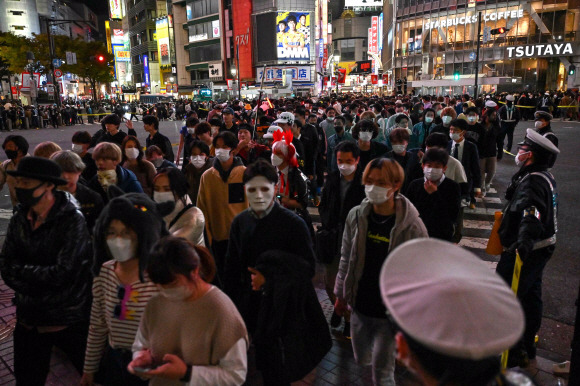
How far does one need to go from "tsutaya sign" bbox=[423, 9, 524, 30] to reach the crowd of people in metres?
53.5

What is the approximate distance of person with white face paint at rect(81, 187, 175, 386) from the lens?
2590mm

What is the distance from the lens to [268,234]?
3.35 m

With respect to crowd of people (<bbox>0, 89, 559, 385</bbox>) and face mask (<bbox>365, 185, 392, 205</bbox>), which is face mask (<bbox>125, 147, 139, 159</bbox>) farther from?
face mask (<bbox>365, 185, 392, 205</bbox>)

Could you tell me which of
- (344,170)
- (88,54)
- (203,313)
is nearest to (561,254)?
(344,170)

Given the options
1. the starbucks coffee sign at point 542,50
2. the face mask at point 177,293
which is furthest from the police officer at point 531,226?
the starbucks coffee sign at point 542,50

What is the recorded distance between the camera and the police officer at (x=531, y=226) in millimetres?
3783

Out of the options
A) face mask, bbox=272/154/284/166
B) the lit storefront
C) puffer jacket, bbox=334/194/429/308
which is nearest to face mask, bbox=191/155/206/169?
face mask, bbox=272/154/284/166

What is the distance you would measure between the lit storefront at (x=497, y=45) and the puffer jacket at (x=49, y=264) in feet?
124

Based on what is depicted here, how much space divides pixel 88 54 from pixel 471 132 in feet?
176

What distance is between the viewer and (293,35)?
6725cm

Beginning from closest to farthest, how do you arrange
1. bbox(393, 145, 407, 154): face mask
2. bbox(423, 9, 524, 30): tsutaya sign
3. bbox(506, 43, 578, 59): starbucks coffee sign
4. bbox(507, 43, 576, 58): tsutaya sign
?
1. bbox(393, 145, 407, 154): face mask
2. bbox(506, 43, 578, 59): starbucks coffee sign
3. bbox(507, 43, 576, 58): tsutaya sign
4. bbox(423, 9, 524, 30): tsutaya sign

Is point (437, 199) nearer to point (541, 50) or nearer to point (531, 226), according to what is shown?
point (531, 226)

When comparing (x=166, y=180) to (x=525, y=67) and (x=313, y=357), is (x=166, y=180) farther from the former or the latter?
(x=525, y=67)

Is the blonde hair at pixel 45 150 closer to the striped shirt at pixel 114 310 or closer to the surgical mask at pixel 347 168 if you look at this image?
the striped shirt at pixel 114 310
